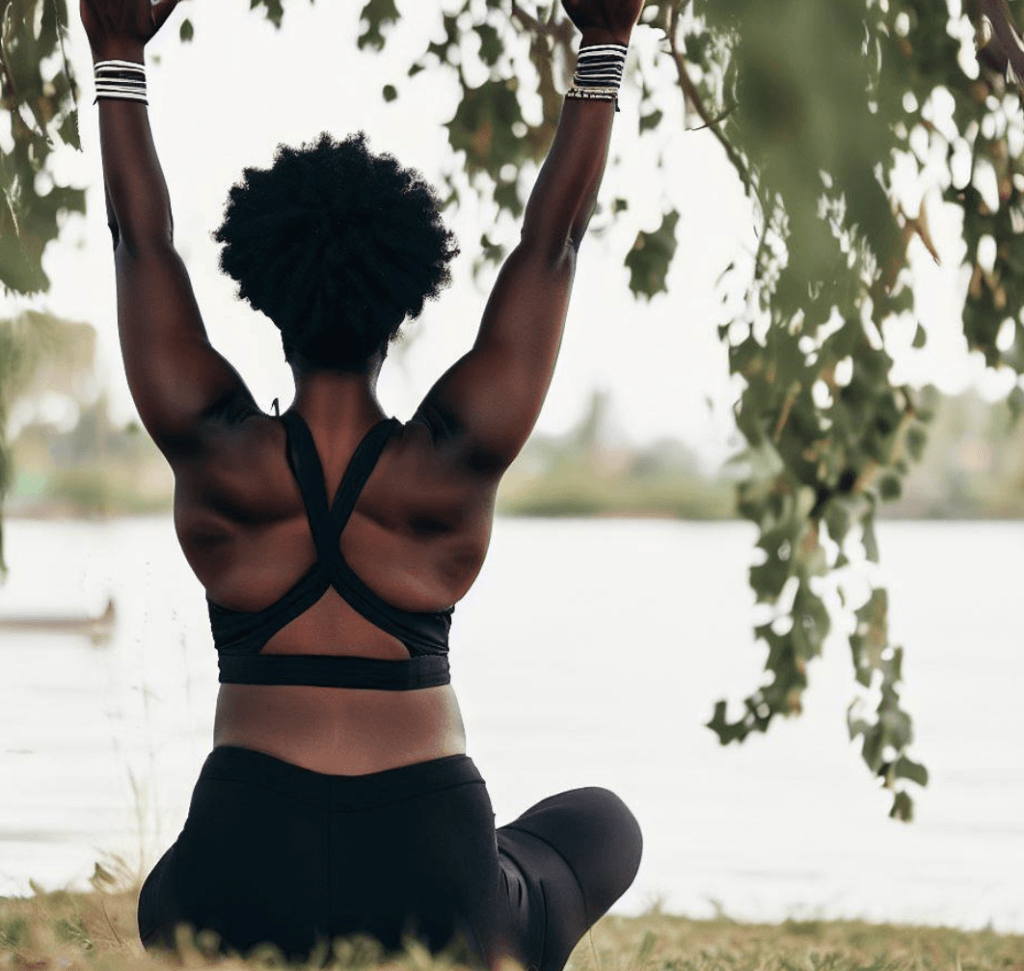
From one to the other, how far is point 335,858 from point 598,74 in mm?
1352

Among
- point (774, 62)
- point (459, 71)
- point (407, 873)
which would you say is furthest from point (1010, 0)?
point (407, 873)

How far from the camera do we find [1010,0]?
3479 millimetres

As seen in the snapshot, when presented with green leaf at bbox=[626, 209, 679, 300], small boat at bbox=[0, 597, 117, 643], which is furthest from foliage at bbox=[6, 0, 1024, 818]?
small boat at bbox=[0, 597, 117, 643]

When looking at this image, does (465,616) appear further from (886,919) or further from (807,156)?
(807,156)

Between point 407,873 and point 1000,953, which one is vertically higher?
point 407,873

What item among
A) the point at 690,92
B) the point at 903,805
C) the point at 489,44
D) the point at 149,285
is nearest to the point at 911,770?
the point at 903,805

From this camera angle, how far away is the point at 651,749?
9.32 metres

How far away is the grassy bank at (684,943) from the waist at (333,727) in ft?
3.47

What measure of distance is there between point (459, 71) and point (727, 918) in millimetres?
2850

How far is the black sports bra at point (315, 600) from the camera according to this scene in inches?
99.3

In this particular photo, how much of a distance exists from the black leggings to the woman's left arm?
0.54m

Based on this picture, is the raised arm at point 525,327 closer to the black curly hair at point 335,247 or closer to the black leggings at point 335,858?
the black curly hair at point 335,247

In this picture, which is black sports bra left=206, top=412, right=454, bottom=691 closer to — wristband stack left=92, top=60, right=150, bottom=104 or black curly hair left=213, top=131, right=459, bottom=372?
Answer: black curly hair left=213, top=131, right=459, bottom=372

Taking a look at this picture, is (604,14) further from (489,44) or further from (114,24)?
(489,44)
